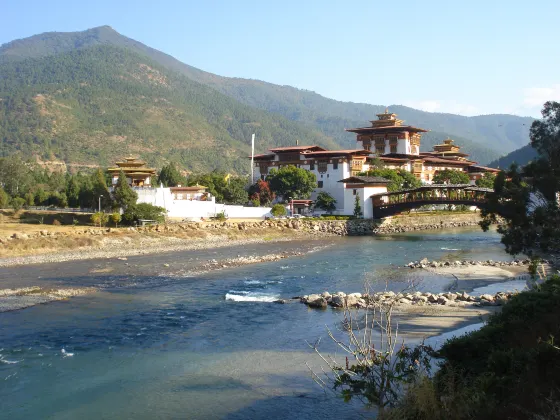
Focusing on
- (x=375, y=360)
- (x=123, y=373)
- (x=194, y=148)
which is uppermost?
(x=194, y=148)

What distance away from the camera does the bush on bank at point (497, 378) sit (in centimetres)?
1025

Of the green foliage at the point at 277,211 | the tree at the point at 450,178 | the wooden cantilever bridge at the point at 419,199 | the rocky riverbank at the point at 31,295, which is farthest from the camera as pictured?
the tree at the point at 450,178

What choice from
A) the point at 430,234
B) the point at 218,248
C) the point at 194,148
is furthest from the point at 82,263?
the point at 194,148

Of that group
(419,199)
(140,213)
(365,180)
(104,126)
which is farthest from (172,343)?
(104,126)

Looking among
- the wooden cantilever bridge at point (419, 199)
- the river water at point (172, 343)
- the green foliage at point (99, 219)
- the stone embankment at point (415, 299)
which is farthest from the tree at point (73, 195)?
the stone embankment at point (415, 299)

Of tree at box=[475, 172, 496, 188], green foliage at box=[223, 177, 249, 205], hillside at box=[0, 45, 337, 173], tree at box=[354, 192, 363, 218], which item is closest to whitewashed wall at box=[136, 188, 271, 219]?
green foliage at box=[223, 177, 249, 205]

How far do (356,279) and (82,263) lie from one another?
56.8 feet

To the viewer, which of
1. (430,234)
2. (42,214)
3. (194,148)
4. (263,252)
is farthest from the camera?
(194,148)

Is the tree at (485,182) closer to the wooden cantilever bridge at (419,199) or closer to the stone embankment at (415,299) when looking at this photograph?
the wooden cantilever bridge at (419,199)

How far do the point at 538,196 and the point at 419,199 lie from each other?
155ft

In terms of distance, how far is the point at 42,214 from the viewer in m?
55.9

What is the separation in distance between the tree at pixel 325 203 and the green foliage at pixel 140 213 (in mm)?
24504

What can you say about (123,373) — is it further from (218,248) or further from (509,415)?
(218,248)

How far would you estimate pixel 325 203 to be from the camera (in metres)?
71.2
